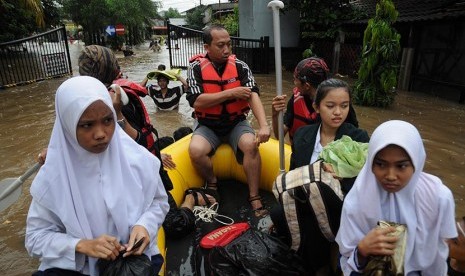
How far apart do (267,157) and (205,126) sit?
25.5 inches

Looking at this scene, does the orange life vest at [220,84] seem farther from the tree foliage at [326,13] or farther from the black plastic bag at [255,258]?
the tree foliage at [326,13]

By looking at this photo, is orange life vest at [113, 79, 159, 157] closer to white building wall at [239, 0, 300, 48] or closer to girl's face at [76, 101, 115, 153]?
girl's face at [76, 101, 115, 153]

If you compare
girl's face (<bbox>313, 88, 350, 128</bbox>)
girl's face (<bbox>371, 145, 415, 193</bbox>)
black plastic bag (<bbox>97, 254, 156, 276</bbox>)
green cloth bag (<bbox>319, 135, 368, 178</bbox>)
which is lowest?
black plastic bag (<bbox>97, 254, 156, 276</bbox>)

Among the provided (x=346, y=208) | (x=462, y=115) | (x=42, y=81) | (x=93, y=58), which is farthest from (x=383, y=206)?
(x=42, y=81)

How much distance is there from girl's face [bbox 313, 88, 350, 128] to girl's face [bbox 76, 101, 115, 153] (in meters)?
1.28

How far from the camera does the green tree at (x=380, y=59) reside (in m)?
6.17

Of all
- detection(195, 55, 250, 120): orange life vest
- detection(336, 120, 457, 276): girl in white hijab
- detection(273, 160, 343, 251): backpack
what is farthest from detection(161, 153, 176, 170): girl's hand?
detection(336, 120, 457, 276): girl in white hijab

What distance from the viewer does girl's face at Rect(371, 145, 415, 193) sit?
4.48 feet

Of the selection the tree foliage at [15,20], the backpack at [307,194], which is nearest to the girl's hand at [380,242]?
the backpack at [307,194]

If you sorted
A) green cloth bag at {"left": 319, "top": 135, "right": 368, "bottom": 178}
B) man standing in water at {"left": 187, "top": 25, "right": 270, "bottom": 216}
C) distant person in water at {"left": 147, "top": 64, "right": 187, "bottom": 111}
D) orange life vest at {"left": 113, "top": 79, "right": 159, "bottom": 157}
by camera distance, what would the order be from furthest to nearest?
distant person in water at {"left": 147, "top": 64, "right": 187, "bottom": 111}
man standing in water at {"left": 187, "top": 25, "right": 270, "bottom": 216}
orange life vest at {"left": 113, "top": 79, "right": 159, "bottom": 157}
green cloth bag at {"left": 319, "top": 135, "right": 368, "bottom": 178}

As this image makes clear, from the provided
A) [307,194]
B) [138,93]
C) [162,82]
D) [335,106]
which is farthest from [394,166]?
[162,82]

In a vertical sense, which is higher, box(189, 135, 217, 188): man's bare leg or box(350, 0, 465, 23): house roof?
box(350, 0, 465, 23): house roof

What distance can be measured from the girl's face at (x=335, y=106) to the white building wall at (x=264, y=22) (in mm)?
9692

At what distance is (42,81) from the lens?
34.6ft
